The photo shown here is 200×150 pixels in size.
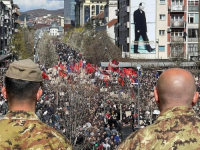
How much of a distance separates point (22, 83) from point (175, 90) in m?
1.19

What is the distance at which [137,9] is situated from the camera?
6681 cm

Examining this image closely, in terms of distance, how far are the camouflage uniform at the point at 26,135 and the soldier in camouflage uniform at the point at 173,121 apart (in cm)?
54

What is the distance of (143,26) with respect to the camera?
66.4m

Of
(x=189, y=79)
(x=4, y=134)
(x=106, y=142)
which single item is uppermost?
(x=189, y=79)

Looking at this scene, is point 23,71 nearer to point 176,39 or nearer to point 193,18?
point 176,39

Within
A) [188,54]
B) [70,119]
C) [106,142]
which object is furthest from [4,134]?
[188,54]

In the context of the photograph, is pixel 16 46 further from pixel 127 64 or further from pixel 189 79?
pixel 189 79

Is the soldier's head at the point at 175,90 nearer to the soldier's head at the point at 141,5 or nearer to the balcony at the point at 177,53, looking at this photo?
the balcony at the point at 177,53

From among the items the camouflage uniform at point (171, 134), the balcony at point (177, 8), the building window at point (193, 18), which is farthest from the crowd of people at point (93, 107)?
the building window at point (193, 18)

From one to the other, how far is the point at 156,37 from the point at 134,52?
314 centimetres

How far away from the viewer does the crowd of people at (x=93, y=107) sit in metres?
23.7

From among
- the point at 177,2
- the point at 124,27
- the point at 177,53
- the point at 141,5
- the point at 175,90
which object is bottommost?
the point at 177,53

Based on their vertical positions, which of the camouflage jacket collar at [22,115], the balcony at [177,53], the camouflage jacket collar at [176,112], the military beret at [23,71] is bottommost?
the balcony at [177,53]

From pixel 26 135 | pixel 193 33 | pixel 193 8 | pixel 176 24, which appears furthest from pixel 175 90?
pixel 193 33
